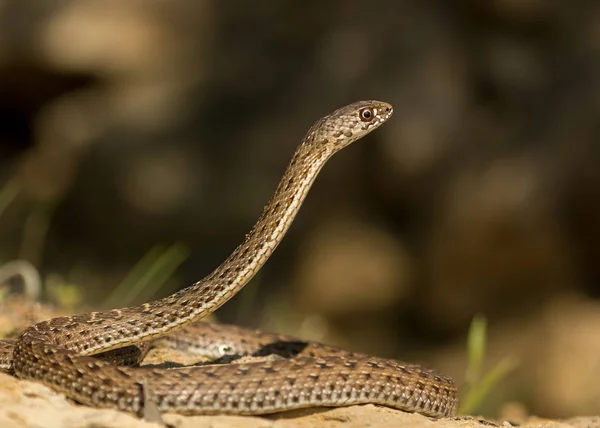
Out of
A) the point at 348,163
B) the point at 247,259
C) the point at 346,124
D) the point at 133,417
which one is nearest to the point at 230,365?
the point at 247,259

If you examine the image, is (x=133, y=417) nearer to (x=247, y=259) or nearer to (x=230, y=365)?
(x=230, y=365)

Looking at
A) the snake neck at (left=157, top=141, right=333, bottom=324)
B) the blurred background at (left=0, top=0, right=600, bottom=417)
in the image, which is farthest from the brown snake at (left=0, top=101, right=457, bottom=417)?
the blurred background at (left=0, top=0, right=600, bottom=417)

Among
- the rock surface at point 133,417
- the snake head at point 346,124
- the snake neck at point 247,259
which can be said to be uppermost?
the snake head at point 346,124

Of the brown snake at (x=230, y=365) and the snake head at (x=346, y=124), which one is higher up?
the snake head at (x=346, y=124)

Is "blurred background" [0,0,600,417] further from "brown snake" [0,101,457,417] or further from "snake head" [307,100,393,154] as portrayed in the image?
"brown snake" [0,101,457,417]

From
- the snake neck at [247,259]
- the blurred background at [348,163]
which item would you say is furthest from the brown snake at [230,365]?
the blurred background at [348,163]

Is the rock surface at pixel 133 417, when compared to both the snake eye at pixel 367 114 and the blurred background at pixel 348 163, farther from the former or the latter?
the blurred background at pixel 348 163

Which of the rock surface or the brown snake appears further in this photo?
the brown snake

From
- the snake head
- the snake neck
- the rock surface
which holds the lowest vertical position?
the rock surface
